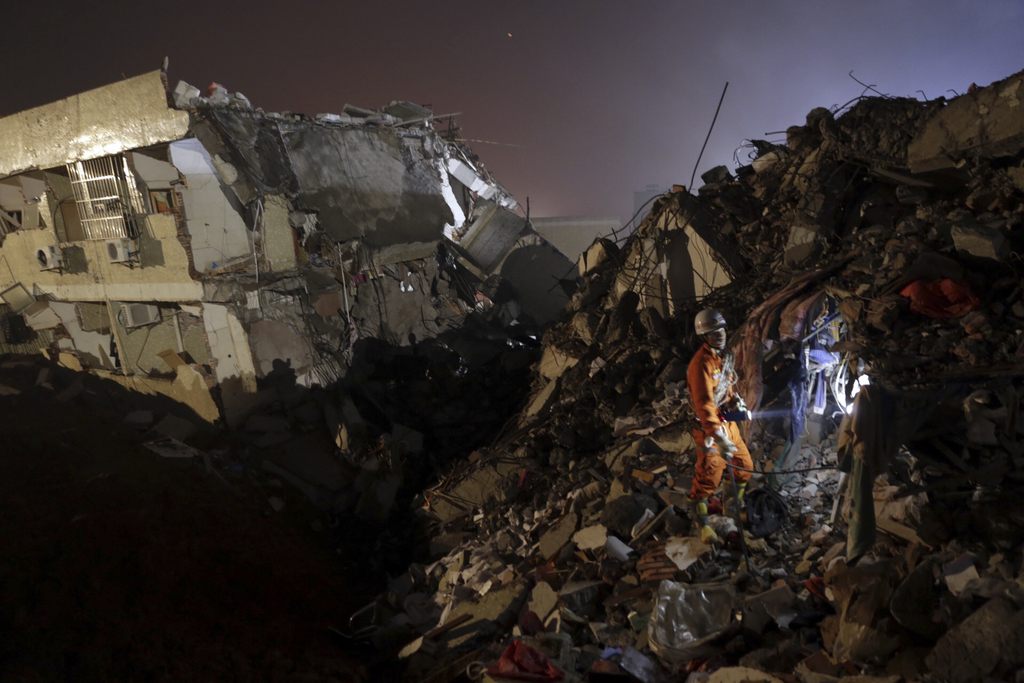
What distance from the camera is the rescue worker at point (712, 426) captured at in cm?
381

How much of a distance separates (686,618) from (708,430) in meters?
1.32

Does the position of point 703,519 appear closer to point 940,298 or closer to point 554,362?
point 940,298

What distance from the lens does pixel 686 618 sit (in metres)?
3.11

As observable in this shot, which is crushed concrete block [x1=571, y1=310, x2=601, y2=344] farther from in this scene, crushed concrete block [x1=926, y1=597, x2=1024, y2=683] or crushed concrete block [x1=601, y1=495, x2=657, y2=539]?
crushed concrete block [x1=926, y1=597, x2=1024, y2=683]

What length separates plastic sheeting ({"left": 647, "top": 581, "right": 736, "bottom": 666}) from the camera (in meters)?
2.99

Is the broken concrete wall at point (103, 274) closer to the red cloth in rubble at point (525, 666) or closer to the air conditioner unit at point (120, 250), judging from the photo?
the air conditioner unit at point (120, 250)

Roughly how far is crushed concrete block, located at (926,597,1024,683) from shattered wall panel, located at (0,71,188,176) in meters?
Answer: 10.9

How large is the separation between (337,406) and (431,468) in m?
2.40

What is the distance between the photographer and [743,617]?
3.01 meters

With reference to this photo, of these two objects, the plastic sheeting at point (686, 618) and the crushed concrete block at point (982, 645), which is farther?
the plastic sheeting at point (686, 618)

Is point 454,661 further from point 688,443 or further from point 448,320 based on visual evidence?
point 448,320

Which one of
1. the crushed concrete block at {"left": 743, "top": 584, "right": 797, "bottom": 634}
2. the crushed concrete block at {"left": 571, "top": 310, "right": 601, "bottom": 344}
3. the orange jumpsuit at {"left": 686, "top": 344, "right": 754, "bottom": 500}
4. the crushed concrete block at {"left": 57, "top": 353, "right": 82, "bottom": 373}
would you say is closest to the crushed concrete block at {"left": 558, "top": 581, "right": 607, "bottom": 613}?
the orange jumpsuit at {"left": 686, "top": 344, "right": 754, "bottom": 500}

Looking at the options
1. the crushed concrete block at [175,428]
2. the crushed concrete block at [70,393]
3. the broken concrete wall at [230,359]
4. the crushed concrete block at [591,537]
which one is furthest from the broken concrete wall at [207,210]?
the crushed concrete block at [591,537]

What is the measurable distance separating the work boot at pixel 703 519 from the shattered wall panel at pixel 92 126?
31.4 ft
